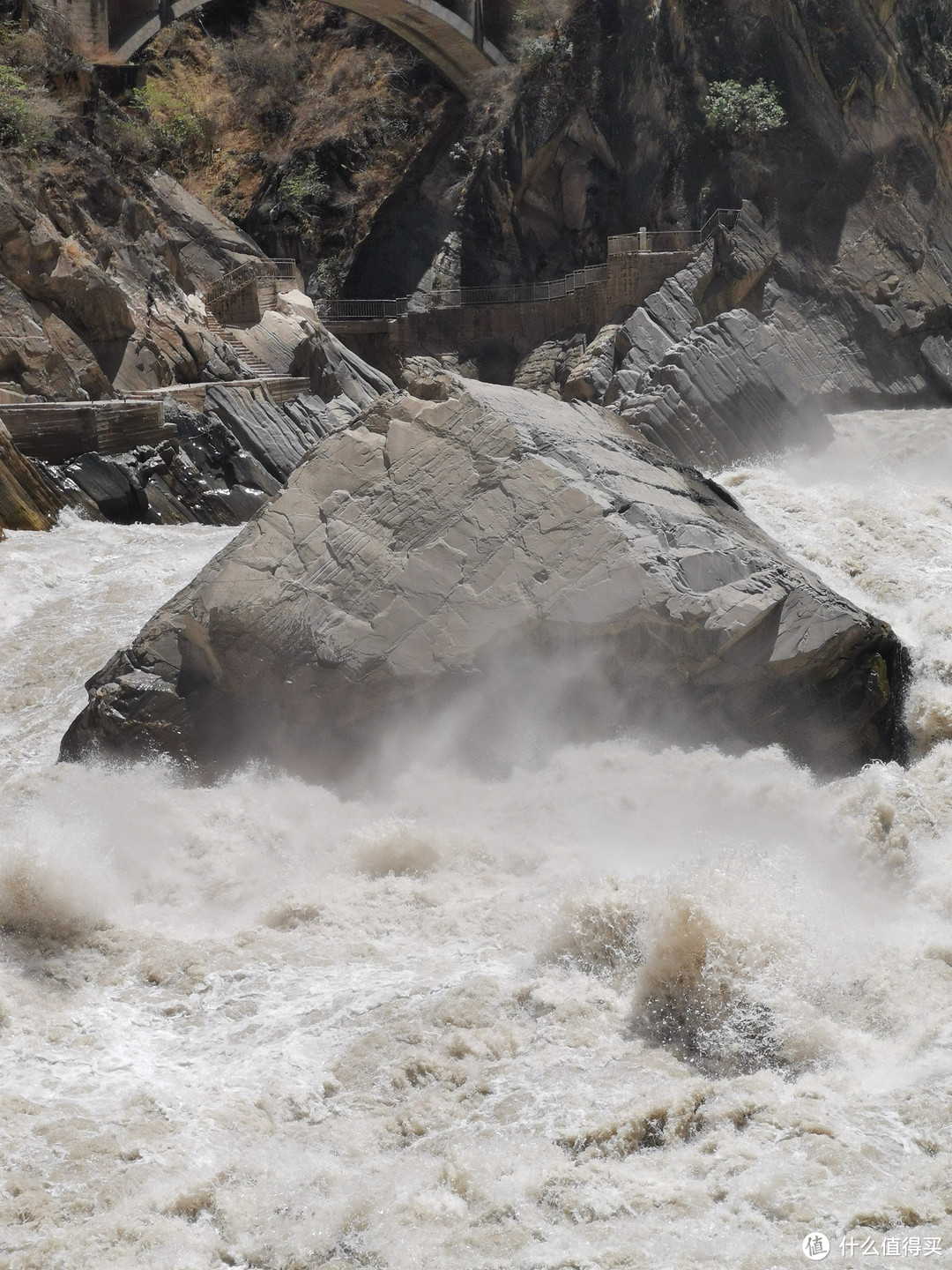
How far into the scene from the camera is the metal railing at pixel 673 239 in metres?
28.2

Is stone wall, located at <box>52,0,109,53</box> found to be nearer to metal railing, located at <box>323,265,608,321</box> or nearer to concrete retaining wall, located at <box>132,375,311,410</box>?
metal railing, located at <box>323,265,608,321</box>

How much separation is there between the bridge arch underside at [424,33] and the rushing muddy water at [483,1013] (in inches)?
990

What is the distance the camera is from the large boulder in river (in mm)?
9414

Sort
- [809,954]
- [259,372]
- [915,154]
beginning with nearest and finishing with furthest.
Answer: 1. [809,954]
2. [259,372]
3. [915,154]

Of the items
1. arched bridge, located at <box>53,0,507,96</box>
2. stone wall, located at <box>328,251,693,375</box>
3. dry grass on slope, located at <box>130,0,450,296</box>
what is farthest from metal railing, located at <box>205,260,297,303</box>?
dry grass on slope, located at <box>130,0,450,296</box>

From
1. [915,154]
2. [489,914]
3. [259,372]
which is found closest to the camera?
[489,914]

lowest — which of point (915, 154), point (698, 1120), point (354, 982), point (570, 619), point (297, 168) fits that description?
point (354, 982)

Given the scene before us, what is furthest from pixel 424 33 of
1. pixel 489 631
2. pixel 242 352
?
pixel 489 631

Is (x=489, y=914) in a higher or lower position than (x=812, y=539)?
lower

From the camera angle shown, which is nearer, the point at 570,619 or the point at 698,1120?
the point at 698,1120

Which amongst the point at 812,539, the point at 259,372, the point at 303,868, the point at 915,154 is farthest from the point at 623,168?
the point at 303,868

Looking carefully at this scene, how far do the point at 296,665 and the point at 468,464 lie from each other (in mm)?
2287

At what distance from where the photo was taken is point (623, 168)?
3147 centimetres

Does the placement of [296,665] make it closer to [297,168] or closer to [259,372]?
[259,372]
